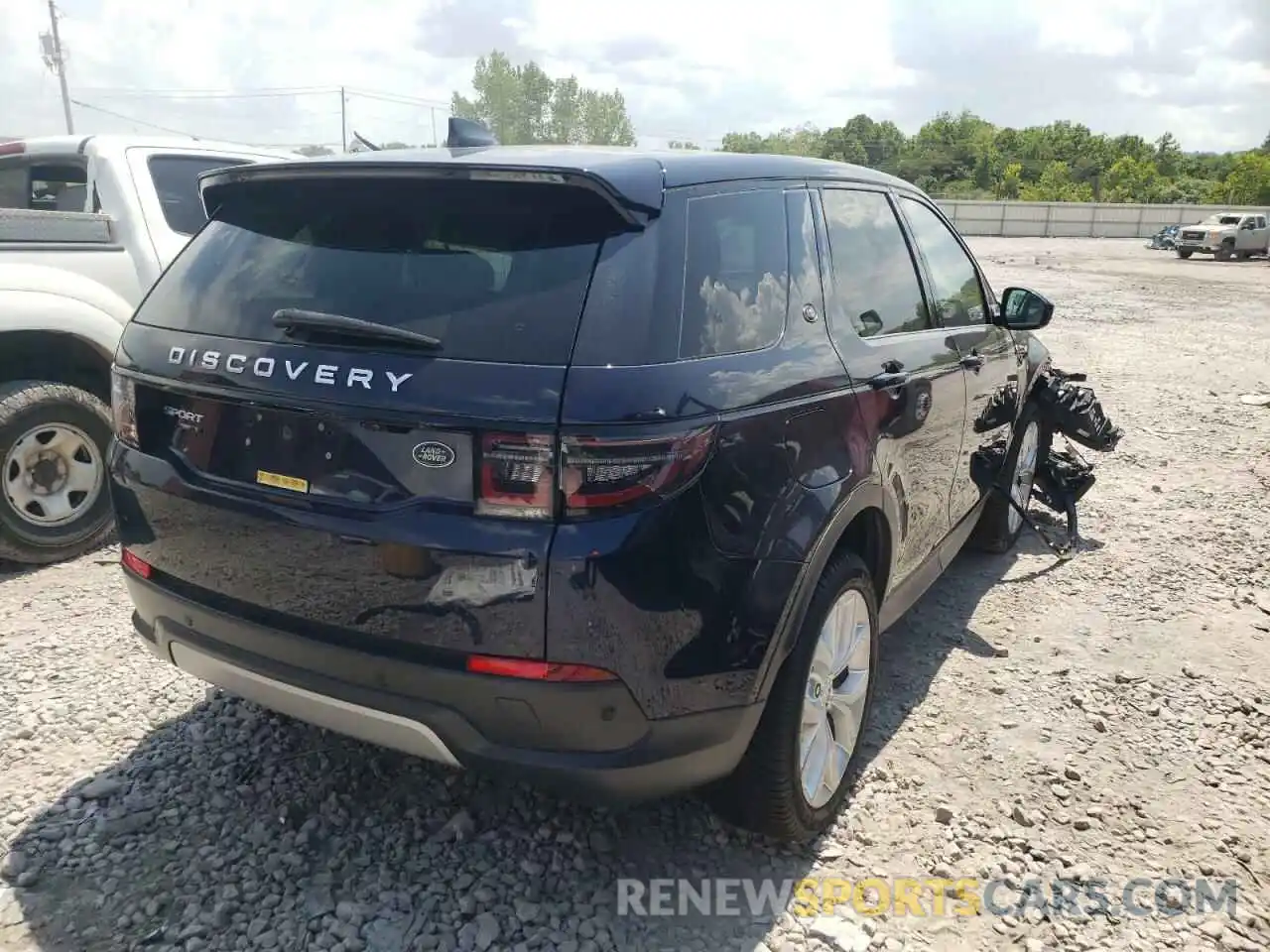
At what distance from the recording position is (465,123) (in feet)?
10.2

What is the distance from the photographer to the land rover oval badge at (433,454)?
6.64 feet

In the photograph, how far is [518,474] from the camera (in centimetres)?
199

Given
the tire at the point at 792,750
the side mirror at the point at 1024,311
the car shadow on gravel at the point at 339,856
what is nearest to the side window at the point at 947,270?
the side mirror at the point at 1024,311

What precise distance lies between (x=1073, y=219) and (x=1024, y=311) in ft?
192

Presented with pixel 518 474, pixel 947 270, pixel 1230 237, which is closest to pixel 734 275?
pixel 518 474

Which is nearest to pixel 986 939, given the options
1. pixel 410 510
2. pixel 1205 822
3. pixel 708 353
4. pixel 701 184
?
pixel 1205 822

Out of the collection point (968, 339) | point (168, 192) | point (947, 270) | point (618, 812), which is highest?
point (168, 192)

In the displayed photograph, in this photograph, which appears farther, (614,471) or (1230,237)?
(1230,237)

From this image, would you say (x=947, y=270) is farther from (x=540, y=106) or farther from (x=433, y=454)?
(x=540, y=106)

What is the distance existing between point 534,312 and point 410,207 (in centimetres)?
49

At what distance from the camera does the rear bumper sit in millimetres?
2074

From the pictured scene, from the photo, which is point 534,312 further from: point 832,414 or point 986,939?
point 986,939

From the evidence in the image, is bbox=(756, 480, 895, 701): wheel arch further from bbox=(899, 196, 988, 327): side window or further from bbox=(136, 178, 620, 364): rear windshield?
bbox=(899, 196, 988, 327): side window

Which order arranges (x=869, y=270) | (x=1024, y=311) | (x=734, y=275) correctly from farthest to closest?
(x=1024, y=311), (x=869, y=270), (x=734, y=275)
